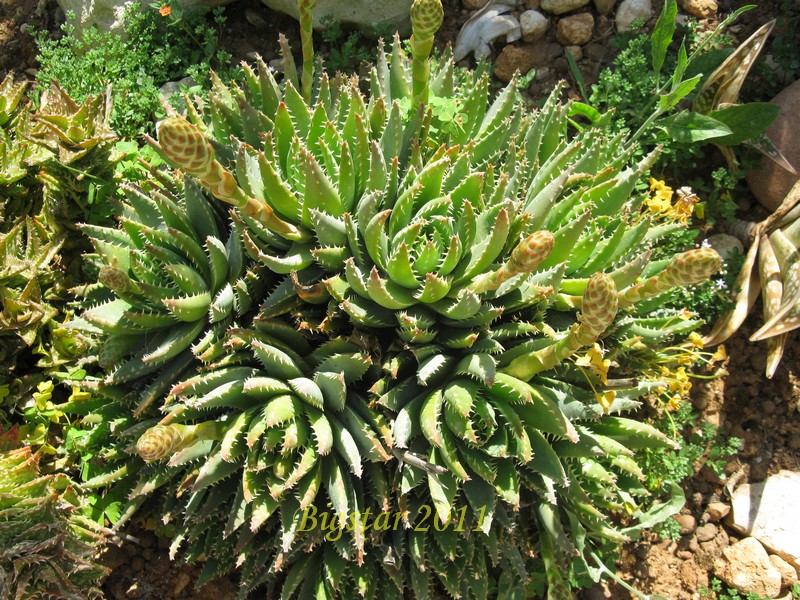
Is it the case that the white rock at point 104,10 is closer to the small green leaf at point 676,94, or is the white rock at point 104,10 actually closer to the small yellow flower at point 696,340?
the small green leaf at point 676,94

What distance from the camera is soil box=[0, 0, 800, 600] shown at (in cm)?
321

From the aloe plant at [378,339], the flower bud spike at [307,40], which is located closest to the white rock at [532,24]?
the aloe plant at [378,339]

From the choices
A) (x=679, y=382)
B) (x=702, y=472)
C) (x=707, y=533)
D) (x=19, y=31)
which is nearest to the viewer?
(x=679, y=382)

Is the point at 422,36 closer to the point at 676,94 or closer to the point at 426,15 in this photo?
the point at 426,15

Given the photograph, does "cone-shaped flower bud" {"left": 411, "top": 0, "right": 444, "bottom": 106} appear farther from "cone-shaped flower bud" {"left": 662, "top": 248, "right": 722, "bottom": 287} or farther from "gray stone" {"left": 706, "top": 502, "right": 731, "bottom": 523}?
"gray stone" {"left": 706, "top": 502, "right": 731, "bottom": 523}

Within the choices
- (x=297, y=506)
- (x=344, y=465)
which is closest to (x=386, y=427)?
(x=344, y=465)

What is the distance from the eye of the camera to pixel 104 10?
4074 millimetres

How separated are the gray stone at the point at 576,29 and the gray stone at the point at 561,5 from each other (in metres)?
0.05

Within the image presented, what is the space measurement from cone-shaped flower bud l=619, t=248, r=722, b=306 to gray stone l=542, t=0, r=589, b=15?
2.40 metres

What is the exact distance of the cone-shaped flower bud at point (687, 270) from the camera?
1.89 metres

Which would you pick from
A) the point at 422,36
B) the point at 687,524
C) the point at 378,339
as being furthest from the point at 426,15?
the point at 687,524

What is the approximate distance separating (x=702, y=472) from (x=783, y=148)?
1.77 metres

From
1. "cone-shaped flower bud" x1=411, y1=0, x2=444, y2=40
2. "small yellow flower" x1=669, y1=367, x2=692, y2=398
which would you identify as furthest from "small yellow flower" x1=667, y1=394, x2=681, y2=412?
"cone-shaped flower bud" x1=411, y1=0, x2=444, y2=40

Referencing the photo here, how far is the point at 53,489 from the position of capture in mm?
2941
